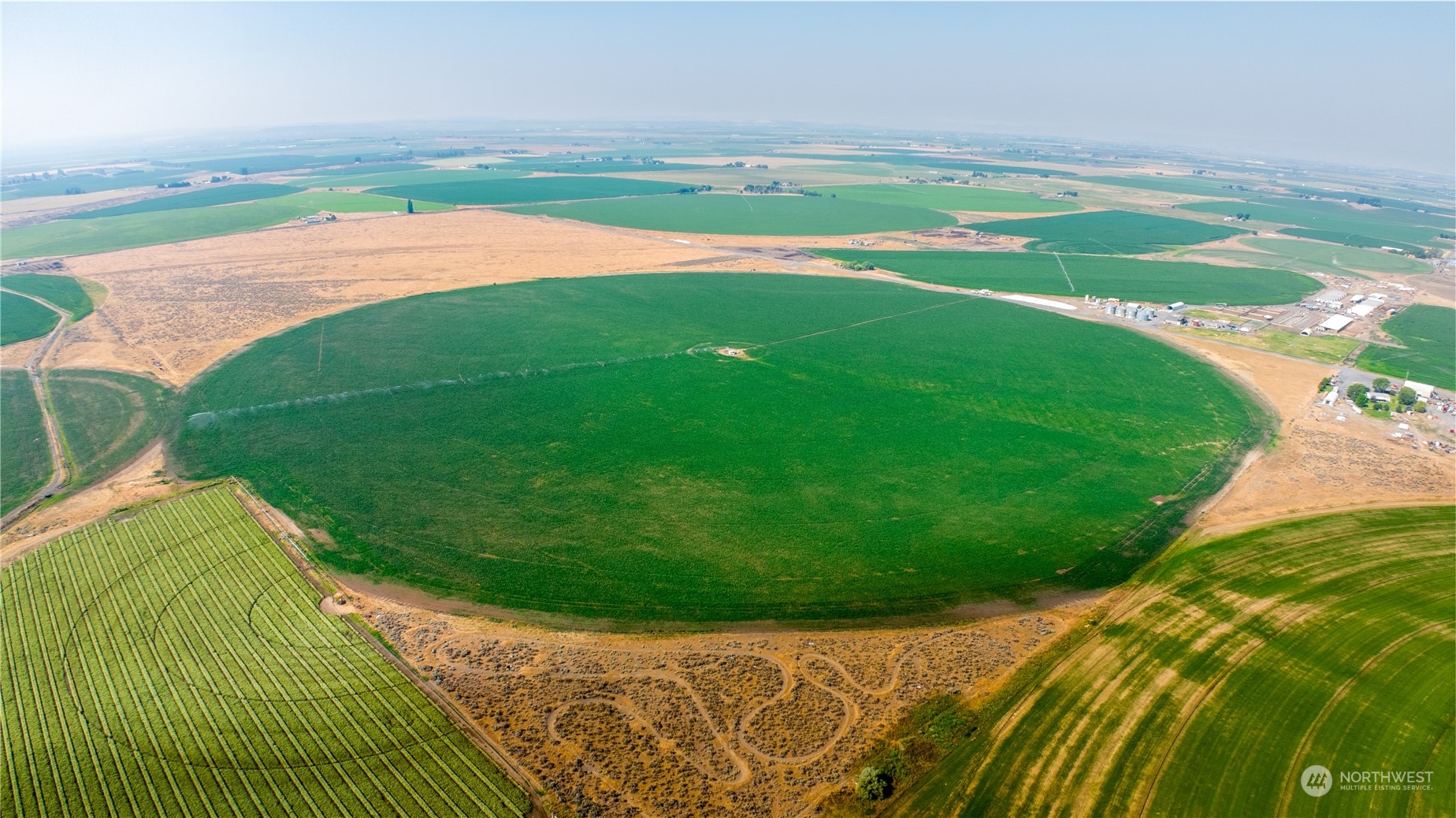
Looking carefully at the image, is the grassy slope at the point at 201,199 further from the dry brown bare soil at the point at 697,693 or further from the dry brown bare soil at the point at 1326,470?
the dry brown bare soil at the point at 1326,470

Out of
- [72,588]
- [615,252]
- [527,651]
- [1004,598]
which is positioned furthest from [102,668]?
[615,252]

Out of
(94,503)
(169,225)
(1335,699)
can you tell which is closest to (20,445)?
(94,503)

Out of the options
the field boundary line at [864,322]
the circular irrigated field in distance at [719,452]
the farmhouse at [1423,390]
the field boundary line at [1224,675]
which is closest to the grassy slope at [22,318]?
the circular irrigated field in distance at [719,452]

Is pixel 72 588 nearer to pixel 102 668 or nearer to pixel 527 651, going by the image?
pixel 102 668

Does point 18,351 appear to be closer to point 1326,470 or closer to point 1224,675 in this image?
point 1224,675

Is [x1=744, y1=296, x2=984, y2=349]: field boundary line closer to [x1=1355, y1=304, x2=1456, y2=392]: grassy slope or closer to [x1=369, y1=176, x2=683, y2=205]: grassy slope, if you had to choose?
[x1=1355, y1=304, x2=1456, y2=392]: grassy slope

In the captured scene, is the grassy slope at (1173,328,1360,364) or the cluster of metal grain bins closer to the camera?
the grassy slope at (1173,328,1360,364)

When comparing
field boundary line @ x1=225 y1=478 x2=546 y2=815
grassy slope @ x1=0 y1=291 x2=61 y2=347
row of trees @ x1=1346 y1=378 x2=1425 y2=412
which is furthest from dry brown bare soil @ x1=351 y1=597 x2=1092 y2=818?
grassy slope @ x1=0 y1=291 x2=61 y2=347
